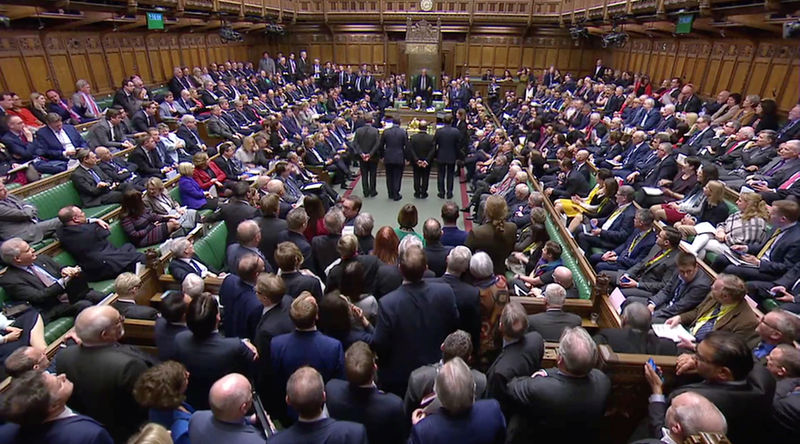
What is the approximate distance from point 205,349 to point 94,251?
251 centimetres

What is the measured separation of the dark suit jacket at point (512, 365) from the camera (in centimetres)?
221

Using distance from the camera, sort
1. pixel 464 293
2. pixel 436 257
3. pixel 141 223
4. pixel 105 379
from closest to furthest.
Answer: pixel 105 379, pixel 464 293, pixel 436 257, pixel 141 223

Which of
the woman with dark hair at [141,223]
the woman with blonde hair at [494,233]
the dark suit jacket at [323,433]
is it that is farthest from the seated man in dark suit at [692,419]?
the woman with dark hair at [141,223]

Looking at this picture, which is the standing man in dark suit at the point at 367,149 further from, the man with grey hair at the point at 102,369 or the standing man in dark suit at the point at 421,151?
the man with grey hair at the point at 102,369

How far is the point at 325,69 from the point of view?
17.0m

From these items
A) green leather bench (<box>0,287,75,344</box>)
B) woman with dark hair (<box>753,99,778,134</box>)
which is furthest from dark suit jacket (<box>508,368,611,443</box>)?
woman with dark hair (<box>753,99,778,134</box>)

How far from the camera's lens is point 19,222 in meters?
4.11

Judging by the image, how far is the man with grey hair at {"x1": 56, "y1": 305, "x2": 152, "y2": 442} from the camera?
2088mm

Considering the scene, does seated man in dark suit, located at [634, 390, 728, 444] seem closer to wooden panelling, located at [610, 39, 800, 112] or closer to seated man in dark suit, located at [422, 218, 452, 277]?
seated man in dark suit, located at [422, 218, 452, 277]

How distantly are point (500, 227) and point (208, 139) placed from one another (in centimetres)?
741

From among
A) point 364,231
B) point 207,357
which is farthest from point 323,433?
point 364,231

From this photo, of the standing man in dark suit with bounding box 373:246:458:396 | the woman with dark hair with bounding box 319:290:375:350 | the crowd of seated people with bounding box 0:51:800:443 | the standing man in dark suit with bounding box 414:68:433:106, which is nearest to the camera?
the crowd of seated people with bounding box 0:51:800:443

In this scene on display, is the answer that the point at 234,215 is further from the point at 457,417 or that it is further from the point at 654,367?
the point at 654,367

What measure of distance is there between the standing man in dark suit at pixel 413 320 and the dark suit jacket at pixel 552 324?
1.87 ft
